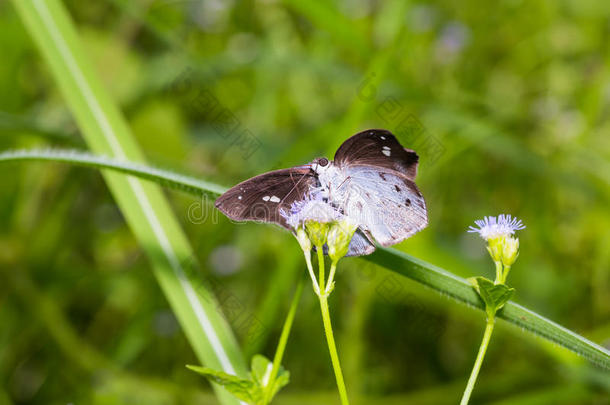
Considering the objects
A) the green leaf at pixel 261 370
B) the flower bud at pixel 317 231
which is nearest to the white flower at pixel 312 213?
the flower bud at pixel 317 231

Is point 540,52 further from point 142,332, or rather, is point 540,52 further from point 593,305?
point 142,332

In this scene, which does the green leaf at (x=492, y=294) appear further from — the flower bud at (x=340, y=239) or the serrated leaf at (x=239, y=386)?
the serrated leaf at (x=239, y=386)

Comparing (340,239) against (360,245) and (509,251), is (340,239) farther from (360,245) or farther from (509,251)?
(509,251)

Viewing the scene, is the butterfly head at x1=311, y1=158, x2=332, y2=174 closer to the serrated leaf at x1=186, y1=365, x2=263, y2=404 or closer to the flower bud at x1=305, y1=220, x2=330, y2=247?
the flower bud at x1=305, y1=220, x2=330, y2=247

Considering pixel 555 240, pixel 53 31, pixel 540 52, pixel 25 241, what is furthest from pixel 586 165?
pixel 25 241

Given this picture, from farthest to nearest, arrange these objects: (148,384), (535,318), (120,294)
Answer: (120,294), (148,384), (535,318)

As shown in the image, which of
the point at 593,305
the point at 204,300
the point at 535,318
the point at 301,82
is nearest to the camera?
the point at 535,318

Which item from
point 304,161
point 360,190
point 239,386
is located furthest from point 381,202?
point 304,161
